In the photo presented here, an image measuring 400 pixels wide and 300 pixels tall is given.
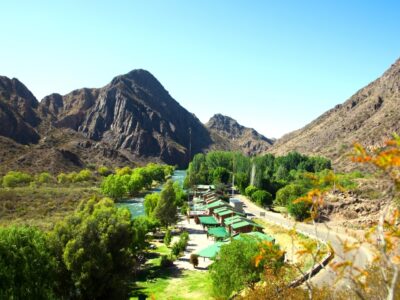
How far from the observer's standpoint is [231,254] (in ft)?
81.9

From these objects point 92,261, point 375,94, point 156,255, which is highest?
point 375,94

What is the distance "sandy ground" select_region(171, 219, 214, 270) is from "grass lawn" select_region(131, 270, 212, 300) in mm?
2513

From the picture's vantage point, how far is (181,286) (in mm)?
32250

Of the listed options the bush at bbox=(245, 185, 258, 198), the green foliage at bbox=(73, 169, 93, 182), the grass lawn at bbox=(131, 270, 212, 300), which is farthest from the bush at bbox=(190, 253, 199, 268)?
the green foliage at bbox=(73, 169, 93, 182)

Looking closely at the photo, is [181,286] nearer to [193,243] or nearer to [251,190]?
[193,243]

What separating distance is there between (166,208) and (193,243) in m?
8.88

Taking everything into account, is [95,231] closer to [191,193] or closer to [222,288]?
[222,288]

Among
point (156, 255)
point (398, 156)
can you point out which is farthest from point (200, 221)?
point (398, 156)

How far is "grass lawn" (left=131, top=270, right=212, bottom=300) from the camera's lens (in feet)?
97.2

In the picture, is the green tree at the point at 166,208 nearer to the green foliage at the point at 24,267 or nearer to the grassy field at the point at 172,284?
the grassy field at the point at 172,284

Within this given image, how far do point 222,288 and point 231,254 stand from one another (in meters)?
2.42

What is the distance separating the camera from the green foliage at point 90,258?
23.8m

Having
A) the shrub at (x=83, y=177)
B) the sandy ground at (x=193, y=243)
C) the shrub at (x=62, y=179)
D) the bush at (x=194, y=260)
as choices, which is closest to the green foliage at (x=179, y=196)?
the sandy ground at (x=193, y=243)

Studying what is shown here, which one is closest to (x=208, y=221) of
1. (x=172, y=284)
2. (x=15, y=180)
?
(x=172, y=284)
